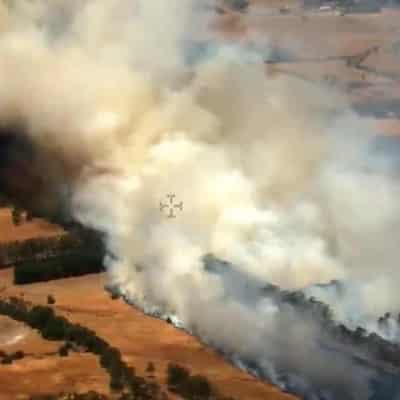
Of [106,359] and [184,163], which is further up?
[184,163]

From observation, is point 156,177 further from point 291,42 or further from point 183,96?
point 291,42

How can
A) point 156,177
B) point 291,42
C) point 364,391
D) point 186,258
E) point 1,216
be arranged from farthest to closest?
point 291,42, point 1,216, point 156,177, point 186,258, point 364,391

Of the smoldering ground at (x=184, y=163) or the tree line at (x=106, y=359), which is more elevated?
the smoldering ground at (x=184, y=163)

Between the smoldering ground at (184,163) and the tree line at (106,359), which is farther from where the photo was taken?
the smoldering ground at (184,163)

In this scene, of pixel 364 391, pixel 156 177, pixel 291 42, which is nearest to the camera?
pixel 364 391

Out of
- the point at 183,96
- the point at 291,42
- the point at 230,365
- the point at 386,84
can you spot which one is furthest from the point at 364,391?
the point at 291,42

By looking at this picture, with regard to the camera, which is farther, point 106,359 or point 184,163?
point 184,163

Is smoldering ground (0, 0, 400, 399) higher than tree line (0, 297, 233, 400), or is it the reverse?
smoldering ground (0, 0, 400, 399)

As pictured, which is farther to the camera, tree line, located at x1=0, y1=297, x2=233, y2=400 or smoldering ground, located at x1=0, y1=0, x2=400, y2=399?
smoldering ground, located at x1=0, y1=0, x2=400, y2=399
